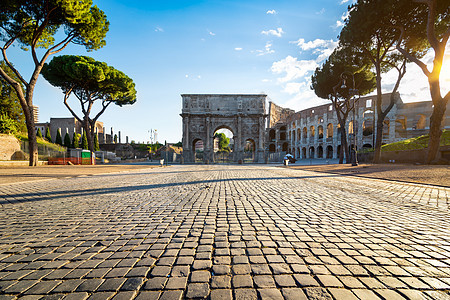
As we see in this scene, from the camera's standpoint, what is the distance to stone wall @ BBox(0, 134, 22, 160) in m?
18.8

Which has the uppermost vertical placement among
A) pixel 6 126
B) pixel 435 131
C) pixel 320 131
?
pixel 320 131

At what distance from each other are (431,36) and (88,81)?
29.5m

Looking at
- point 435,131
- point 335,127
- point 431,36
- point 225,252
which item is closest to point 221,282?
point 225,252

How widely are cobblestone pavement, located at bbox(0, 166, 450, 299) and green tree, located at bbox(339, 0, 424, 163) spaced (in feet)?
49.7

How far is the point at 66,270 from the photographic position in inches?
64.5

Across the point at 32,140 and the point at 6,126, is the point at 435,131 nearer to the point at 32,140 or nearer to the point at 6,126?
the point at 32,140

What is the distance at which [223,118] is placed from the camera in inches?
1416

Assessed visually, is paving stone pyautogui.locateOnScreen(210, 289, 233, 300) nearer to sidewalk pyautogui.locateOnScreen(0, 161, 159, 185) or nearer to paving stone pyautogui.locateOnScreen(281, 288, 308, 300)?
paving stone pyautogui.locateOnScreen(281, 288, 308, 300)

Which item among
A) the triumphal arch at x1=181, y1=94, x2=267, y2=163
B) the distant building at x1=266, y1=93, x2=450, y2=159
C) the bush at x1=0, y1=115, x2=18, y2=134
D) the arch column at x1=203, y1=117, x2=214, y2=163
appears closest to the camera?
the bush at x1=0, y1=115, x2=18, y2=134

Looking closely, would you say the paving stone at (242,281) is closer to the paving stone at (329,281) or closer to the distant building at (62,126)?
the paving stone at (329,281)

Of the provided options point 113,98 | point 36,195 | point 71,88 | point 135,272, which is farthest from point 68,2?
point 135,272

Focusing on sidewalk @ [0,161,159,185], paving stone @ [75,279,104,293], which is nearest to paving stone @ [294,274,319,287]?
paving stone @ [75,279,104,293]

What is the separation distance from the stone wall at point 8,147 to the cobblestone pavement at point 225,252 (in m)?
22.7

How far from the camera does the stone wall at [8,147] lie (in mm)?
18766
